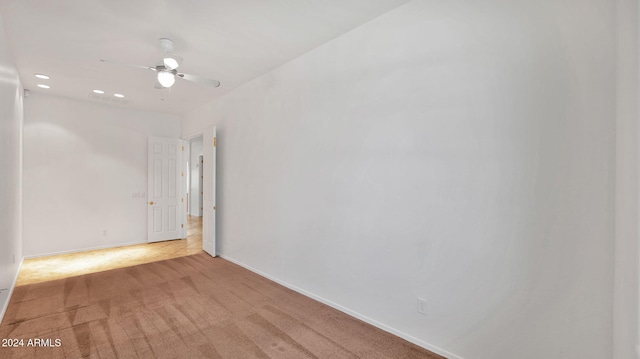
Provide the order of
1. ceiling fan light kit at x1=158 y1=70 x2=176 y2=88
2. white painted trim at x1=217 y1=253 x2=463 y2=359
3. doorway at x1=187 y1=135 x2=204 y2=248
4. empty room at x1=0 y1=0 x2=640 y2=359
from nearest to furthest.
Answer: empty room at x1=0 y1=0 x2=640 y2=359 → white painted trim at x1=217 y1=253 x2=463 y2=359 → ceiling fan light kit at x1=158 y1=70 x2=176 y2=88 → doorway at x1=187 y1=135 x2=204 y2=248

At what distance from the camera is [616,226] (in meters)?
1.51

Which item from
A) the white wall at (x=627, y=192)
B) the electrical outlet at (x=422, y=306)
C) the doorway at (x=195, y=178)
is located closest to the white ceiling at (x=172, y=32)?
the white wall at (x=627, y=192)

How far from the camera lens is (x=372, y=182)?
2.72 meters

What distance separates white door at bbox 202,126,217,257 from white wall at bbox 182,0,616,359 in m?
2.18

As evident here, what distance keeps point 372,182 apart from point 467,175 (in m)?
0.85

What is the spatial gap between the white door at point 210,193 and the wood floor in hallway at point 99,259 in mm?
448

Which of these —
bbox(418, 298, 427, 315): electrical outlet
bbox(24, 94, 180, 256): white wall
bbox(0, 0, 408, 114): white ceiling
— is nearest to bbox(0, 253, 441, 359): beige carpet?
bbox(418, 298, 427, 315): electrical outlet

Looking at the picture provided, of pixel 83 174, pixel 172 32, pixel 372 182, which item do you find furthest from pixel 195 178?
pixel 372 182

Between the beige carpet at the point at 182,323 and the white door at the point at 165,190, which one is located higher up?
the white door at the point at 165,190

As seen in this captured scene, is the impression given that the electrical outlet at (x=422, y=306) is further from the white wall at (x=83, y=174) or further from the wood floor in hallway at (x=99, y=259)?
the white wall at (x=83, y=174)

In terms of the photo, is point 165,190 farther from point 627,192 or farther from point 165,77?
point 627,192

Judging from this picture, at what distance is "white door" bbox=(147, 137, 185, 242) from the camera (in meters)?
6.16

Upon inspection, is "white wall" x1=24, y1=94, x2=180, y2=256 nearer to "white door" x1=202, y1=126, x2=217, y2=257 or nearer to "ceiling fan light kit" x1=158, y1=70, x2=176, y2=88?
"white door" x1=202, y1=126, x2=217, y2=257

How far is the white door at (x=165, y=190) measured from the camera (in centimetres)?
616
